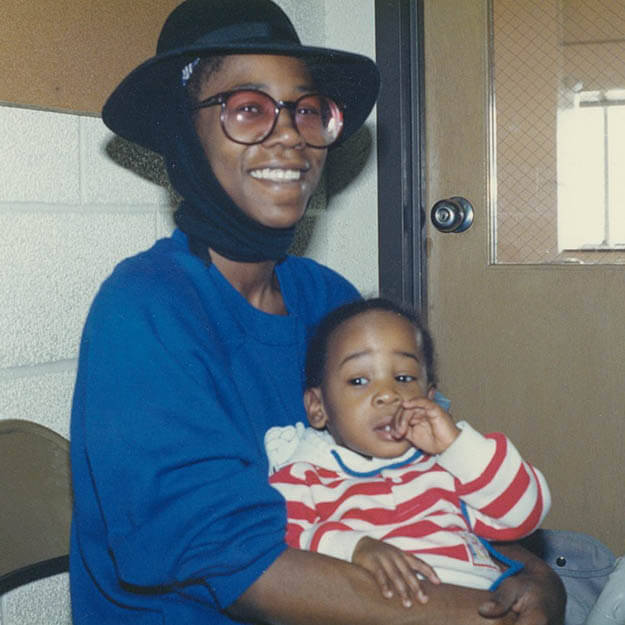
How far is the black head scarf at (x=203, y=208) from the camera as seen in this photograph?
160 cm

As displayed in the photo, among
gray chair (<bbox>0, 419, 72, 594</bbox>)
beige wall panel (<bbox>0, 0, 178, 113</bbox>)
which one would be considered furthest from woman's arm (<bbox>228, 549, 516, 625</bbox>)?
beige wall panel (<bbox>0, 0, 178, 113</bbox>)

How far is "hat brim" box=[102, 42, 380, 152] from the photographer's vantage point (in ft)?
5.05

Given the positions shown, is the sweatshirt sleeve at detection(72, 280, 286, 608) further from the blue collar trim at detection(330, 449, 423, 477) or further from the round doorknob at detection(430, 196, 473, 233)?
the round doorknob at detection(430, 196, 473, 233)

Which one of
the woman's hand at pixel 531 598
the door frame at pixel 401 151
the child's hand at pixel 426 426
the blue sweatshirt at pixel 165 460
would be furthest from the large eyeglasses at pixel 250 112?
the door frame at pixel 401 151

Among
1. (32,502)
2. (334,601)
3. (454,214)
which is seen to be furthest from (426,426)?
(454,214)

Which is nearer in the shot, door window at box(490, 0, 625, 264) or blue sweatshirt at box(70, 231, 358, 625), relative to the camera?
blue sweatshirt at box(70, 231, 358, 625)

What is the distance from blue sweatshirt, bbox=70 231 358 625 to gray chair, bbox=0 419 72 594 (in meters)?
0.12

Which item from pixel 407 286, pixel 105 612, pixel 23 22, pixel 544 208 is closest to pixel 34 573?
pixel 105 612

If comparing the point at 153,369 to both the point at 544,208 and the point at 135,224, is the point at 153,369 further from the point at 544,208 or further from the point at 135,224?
the point at 544,208

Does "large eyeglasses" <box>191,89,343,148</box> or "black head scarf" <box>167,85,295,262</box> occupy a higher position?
"large eyeglasses" <box>191,89,343,148</box>

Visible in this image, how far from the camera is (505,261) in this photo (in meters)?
2.95

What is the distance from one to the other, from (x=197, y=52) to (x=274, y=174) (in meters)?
0.27

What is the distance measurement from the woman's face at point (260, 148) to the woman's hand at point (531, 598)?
0.79 metres

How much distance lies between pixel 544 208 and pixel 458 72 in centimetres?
56
